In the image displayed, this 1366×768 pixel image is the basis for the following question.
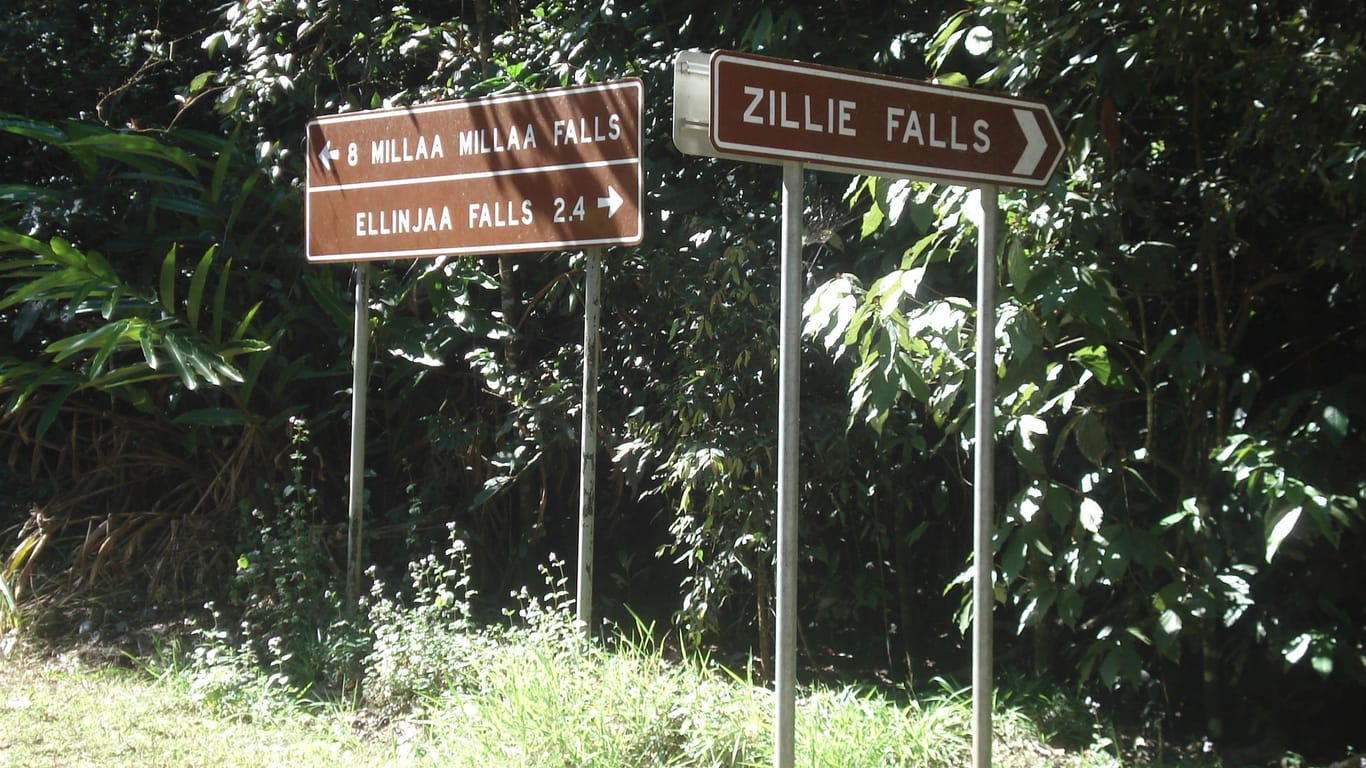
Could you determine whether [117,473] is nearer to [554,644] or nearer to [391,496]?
[391,496]

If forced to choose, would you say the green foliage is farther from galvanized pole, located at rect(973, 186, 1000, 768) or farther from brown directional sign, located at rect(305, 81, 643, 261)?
galvanized pole, located at rect(973, 186, 1000, 768)

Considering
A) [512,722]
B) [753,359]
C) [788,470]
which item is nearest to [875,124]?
[788,470]

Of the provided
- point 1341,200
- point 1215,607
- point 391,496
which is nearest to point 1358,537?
point 1215,607

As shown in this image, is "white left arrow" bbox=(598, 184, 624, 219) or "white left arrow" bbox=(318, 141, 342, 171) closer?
"white left arrow" bbox=(598, 184, 624, 219)

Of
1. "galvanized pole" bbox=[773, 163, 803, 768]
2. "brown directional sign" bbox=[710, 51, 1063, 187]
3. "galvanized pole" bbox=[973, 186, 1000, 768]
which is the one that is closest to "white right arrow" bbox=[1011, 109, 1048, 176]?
"brown directional sign" bbox=[710, 51, 1063, 187]

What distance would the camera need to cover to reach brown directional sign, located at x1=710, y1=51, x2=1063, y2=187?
3.21 meters

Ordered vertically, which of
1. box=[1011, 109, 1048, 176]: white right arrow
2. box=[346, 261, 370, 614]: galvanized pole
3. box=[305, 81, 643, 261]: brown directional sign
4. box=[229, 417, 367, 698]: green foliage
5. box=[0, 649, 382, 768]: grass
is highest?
box=[305, 81, 643, 261]: brown directional sign

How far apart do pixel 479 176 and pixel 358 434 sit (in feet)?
4.28

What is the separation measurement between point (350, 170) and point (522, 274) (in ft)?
4.21

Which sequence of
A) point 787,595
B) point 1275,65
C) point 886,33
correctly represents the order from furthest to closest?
1. point 886,33
2. point 1275,65
3. point 787,595

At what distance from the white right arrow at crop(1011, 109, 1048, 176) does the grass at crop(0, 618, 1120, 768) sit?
6.10 feet

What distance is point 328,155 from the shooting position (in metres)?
→ 5.48

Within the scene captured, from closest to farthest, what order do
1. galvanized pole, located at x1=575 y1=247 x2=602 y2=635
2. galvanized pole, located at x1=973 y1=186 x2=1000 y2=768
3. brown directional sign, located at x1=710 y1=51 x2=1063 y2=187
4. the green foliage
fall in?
brown directional sign, located at x1=710 y1=51 x2=1063 y2=187 → galvanized pole, located at x1=973 y1=186 x2=1000 y2=768 → galvanized pole, located at x1=575 y1=247 x2=602 y2=635 → the green foliage

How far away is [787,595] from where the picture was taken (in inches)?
130
